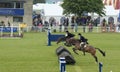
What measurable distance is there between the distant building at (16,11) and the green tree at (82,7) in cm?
915

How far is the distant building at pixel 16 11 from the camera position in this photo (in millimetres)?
→ 58500

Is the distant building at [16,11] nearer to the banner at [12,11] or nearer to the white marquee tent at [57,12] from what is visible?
the banner at [12,11]

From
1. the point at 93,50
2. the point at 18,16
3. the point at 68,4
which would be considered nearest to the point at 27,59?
the point at 93,50

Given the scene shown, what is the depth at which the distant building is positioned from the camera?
192 ft

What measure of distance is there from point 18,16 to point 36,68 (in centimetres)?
3977

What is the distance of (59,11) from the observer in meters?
70.0

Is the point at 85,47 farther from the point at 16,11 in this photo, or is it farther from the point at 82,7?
the point at 82,7

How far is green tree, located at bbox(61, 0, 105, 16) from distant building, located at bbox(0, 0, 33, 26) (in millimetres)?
9150

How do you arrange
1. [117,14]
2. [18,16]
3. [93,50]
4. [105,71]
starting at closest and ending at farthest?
[105,71] → [93,50] → [18,16] → [117,14]

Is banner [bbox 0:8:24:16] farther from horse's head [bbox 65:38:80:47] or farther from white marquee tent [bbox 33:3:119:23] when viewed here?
horse's head [bbox 65:38:80:47]

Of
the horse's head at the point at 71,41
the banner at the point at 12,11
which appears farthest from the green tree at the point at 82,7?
the horse's head at the point at 71,41

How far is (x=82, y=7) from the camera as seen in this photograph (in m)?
68.1

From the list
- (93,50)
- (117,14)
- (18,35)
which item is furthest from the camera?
(117,14)

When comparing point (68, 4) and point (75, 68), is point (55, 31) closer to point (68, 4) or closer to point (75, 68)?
point (68, 4)
